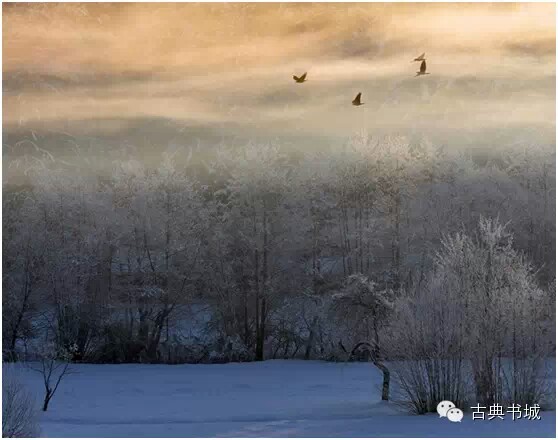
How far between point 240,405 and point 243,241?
37.6 feet

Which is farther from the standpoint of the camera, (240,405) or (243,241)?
(243,241)

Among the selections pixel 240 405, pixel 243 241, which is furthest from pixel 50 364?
pixel 243 241

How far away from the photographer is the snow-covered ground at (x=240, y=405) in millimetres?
12414

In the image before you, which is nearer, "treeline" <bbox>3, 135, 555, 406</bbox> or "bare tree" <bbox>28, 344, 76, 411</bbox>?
"bare tree" <bbox>28, 344, 76, 411</bbox>

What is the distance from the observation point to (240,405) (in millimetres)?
17547

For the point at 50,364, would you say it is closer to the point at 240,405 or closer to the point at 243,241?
the point at 240,405

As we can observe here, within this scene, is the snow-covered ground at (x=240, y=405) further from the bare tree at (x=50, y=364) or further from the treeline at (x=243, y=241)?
the treeline at (x=243, y=241)

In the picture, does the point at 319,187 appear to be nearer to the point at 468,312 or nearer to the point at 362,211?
the point at 362,211

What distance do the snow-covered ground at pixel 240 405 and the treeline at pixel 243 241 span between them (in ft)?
6.74

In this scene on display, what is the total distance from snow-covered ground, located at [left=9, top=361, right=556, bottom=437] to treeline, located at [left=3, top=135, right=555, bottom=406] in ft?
6.74

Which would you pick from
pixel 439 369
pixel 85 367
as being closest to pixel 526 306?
pixel 439 369

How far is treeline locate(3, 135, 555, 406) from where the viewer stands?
26516 mm

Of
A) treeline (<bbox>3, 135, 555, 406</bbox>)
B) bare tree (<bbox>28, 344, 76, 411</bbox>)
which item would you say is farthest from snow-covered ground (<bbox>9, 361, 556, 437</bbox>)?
treeline (<bbox>3, 135, 555, 406</bbox>)

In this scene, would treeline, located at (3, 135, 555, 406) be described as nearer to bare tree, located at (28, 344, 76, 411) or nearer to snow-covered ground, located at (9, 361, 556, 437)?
snow-covered ground, located at (9, 361, 556, 437)
